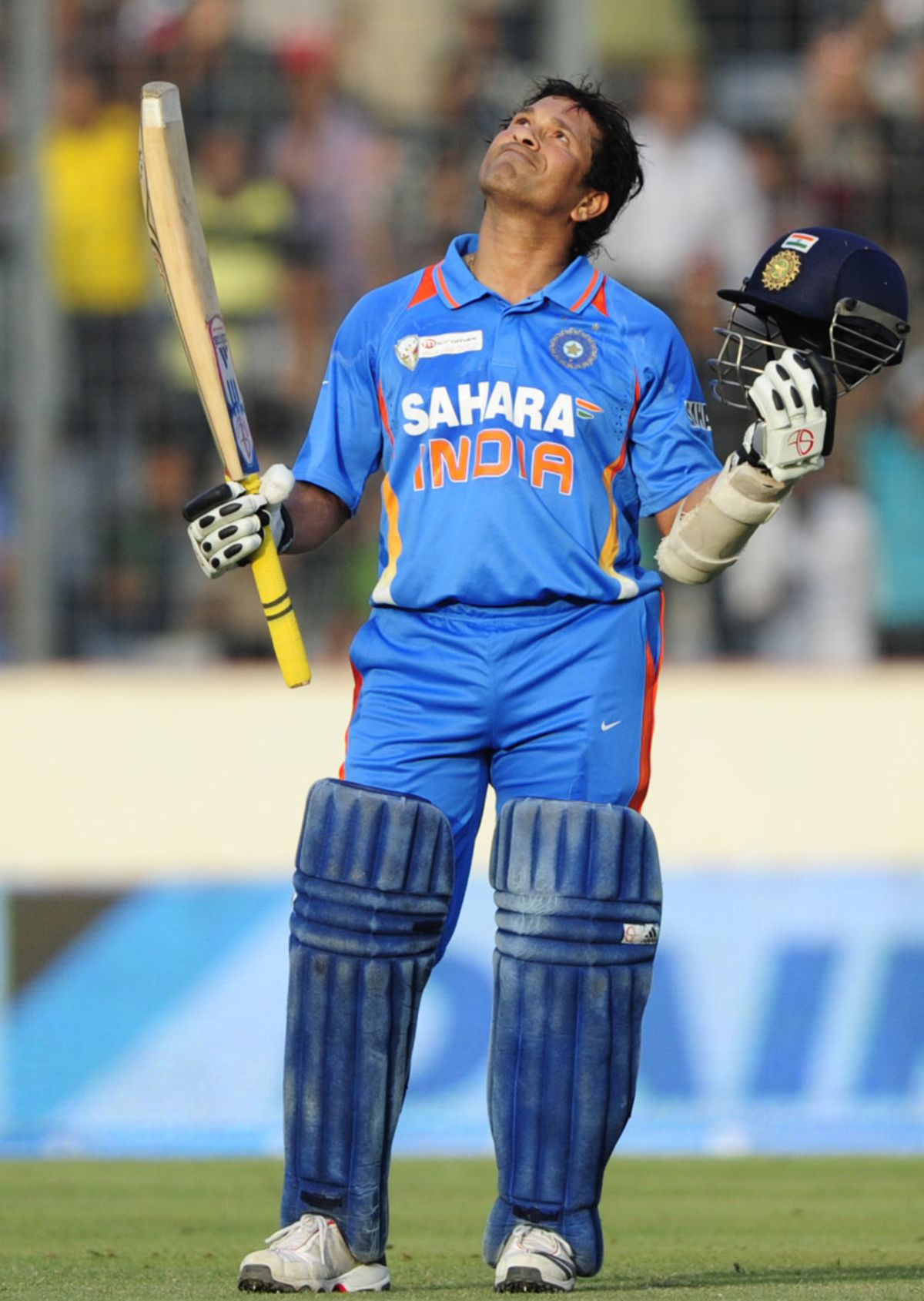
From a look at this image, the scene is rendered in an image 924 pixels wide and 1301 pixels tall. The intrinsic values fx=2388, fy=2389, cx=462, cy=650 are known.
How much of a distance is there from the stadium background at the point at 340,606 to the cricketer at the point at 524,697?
3.13 m

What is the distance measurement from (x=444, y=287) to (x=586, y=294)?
24cm

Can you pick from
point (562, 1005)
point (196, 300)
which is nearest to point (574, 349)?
point (196, 300)

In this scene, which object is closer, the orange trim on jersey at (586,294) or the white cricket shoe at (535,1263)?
the white cricket shoe at (535,1263)

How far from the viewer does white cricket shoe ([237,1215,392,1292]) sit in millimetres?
3639

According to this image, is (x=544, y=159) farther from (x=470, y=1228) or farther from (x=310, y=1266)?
(x=470, y=1228)

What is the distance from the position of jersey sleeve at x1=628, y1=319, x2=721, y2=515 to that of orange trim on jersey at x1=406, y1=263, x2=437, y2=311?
380 millimetres

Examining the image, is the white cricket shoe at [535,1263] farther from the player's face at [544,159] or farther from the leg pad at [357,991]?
the player's face at [544,159]

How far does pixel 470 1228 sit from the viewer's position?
508 centimetres

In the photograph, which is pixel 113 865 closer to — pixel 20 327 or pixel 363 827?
pixel 20 327

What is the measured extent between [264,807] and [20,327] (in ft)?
5.68

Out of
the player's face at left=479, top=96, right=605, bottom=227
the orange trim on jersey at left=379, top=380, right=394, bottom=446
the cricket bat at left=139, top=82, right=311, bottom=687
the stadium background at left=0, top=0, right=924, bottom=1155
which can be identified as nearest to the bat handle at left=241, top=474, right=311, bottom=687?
the cricket bat at left=139, top=82, right=311, bottom=687

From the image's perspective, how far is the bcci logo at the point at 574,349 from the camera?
388cm

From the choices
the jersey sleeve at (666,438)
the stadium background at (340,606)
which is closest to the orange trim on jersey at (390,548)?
the jersey sleeve at (666,438)

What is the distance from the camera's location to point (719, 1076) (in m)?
6.89
